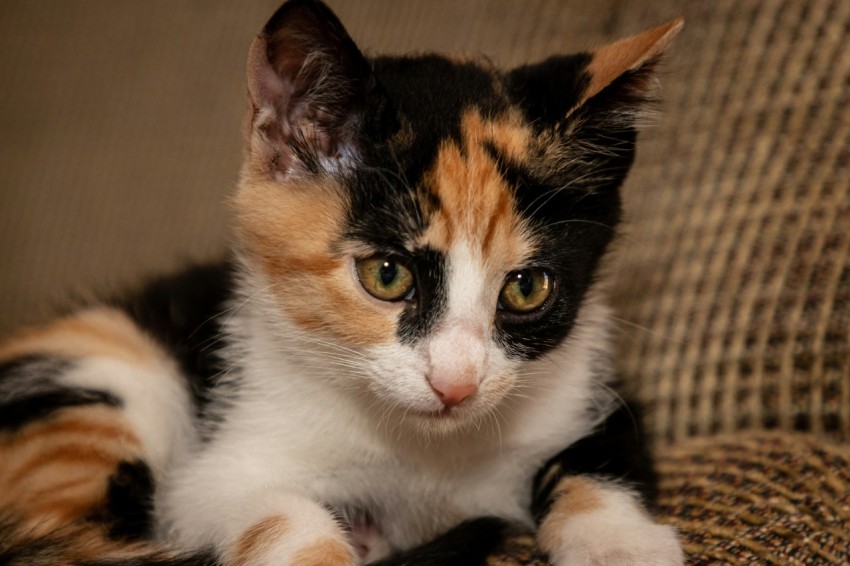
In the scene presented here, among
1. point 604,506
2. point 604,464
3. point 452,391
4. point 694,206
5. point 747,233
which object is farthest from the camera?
point 694,206

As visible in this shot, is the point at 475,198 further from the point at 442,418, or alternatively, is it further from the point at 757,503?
the point at 757,503

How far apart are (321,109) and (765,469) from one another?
728 millimetres

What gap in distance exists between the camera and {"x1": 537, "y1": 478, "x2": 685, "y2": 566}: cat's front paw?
3.02 feet

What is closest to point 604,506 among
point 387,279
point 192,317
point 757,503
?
point 757,503

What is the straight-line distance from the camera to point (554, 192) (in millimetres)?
1044

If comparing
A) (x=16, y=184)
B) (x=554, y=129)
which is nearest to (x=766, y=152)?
(x=554, y=129)

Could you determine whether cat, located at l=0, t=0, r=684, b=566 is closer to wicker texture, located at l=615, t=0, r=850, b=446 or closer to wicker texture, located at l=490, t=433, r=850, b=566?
wicker texture, located at l=490, t=433, r=850, b=566

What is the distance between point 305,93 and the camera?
3.37ft

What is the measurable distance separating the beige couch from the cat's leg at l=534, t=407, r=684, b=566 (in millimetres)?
44

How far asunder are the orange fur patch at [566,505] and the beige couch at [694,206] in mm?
39

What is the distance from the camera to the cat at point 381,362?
3.12ft

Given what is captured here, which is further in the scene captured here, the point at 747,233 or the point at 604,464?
the point at 747,233

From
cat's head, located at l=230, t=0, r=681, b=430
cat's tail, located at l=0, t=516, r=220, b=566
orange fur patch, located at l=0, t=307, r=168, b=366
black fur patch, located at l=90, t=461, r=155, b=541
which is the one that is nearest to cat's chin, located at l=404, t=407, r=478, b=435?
cat's head, located at l=230, t=0, r=681, b=430

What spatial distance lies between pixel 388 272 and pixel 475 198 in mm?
138
